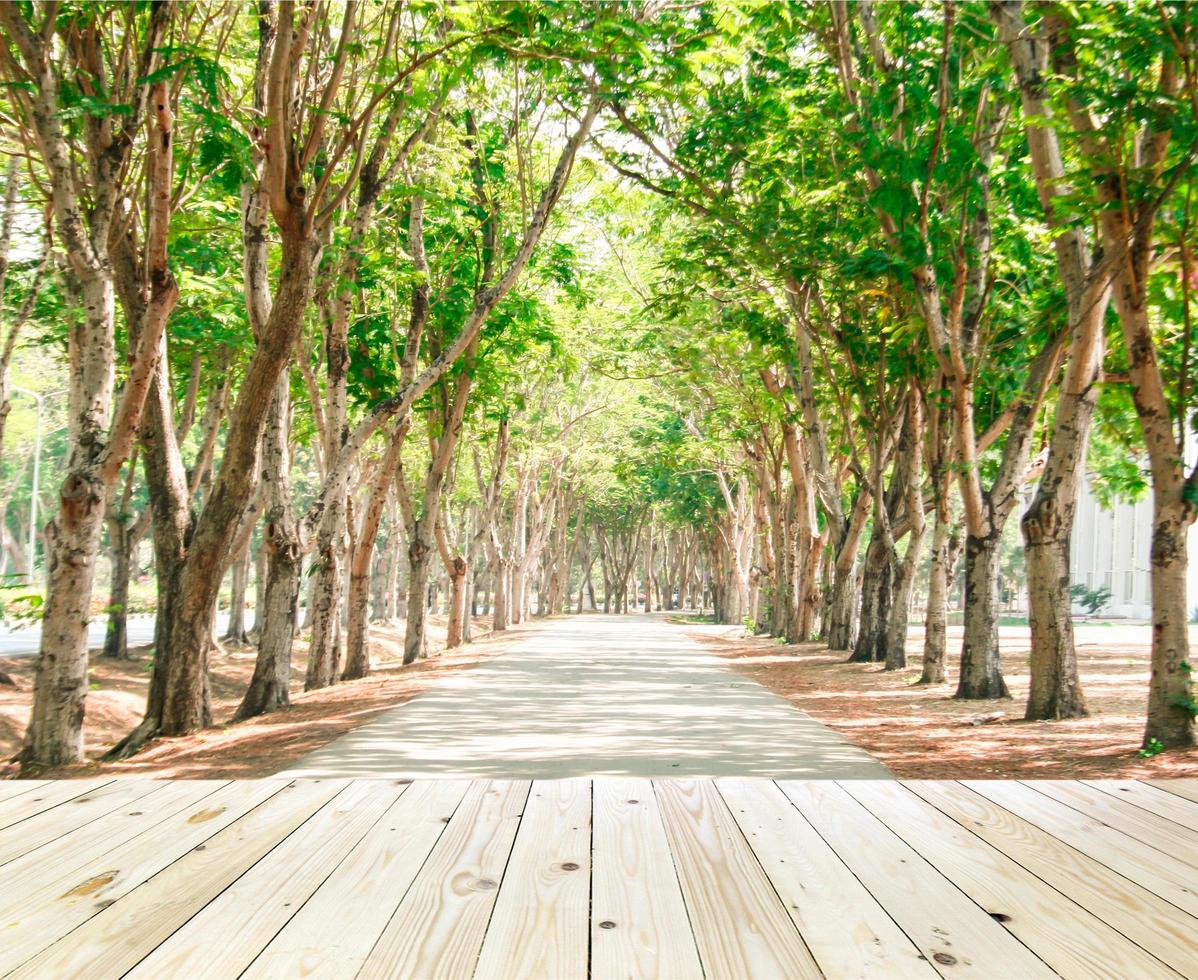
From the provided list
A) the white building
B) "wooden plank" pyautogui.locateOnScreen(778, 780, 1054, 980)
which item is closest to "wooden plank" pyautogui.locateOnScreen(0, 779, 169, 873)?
"wooden plank" pyautogui.locateOnScreen(778, 780, 1054, 980)

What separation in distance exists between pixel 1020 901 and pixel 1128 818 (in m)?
1.31

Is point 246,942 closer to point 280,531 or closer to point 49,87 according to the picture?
point 49,87

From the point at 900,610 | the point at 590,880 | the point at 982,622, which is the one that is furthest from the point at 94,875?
the point at 900,610

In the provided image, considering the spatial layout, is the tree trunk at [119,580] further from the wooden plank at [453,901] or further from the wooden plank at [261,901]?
the wooden plank at [453,901]

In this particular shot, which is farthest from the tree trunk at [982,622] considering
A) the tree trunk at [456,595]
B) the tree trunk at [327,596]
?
the tree trunk at [456,595]

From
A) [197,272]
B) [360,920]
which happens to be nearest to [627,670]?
[197,272]

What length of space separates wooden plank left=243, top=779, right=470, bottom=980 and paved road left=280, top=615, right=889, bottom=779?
1.50 m

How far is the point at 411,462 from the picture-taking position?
29672 millimetres

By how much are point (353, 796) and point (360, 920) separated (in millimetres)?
1506

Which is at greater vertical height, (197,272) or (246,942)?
(197,272)

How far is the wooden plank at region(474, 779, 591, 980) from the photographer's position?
2566 millimetres

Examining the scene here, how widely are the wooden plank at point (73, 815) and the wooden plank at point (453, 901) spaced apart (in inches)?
51.6

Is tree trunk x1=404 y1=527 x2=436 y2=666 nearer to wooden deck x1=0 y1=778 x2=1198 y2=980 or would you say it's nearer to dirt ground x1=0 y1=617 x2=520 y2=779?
dirt ground x1=0 y1=617 x2=520 y2=779

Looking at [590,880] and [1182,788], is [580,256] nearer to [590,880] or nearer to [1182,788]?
[1182,788]
